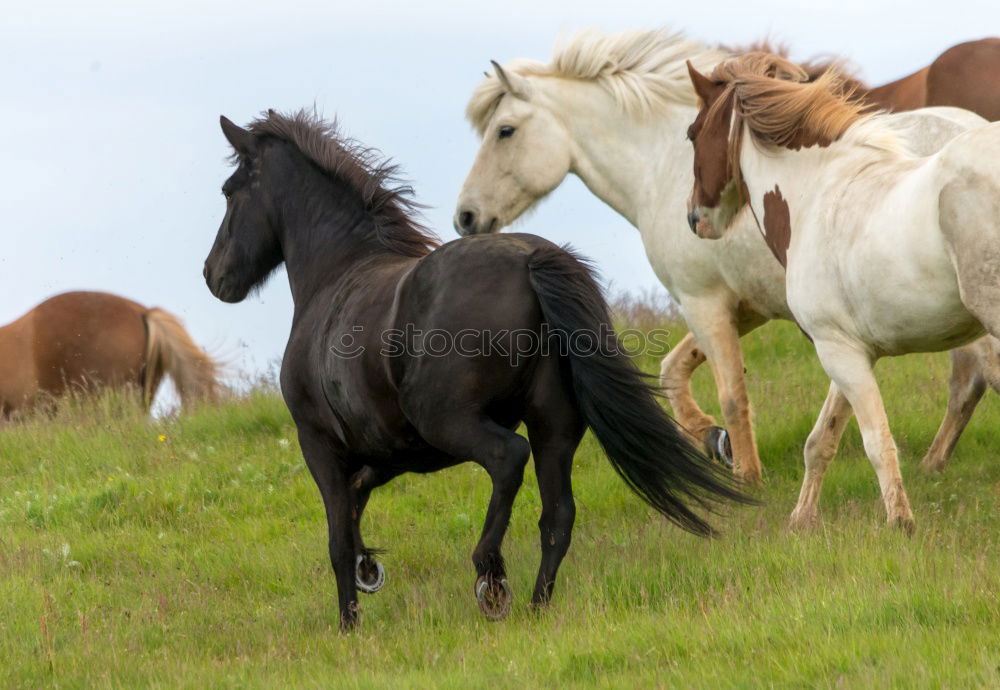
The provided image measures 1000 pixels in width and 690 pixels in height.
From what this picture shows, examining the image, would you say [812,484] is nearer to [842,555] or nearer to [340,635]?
[842,555]

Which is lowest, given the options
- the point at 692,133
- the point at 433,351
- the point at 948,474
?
the point at 948,474

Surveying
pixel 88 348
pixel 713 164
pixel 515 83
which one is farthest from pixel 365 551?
pixel 88 348

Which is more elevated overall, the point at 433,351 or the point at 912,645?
the point at 433,351

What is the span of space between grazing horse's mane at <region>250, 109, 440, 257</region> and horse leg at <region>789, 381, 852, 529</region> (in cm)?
220

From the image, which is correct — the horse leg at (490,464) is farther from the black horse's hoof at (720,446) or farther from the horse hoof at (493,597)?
the black horse's hoof at (720,446)

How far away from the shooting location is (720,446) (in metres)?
7.99

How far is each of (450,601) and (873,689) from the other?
2474 millimetres

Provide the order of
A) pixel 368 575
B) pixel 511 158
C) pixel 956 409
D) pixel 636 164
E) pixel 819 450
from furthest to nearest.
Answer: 1. pixel 511 158
2. pixel 636 164
3. pixel 956 409
4. pixel 819 450
5. pixel 368 575

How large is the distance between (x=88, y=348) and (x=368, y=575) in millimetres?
8466

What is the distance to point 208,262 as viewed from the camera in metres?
6.86

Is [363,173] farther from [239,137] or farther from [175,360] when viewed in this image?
[175,360]

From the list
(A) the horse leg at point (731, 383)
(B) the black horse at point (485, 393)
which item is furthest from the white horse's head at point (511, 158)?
(B) the black horse at point (485, 393)

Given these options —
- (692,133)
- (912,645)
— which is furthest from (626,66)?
(912,645)

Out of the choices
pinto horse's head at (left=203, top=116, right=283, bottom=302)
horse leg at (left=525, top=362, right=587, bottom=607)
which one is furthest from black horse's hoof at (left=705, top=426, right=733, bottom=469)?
pinto horse's head at (left=203, top=116, right=283, bottom=302)
